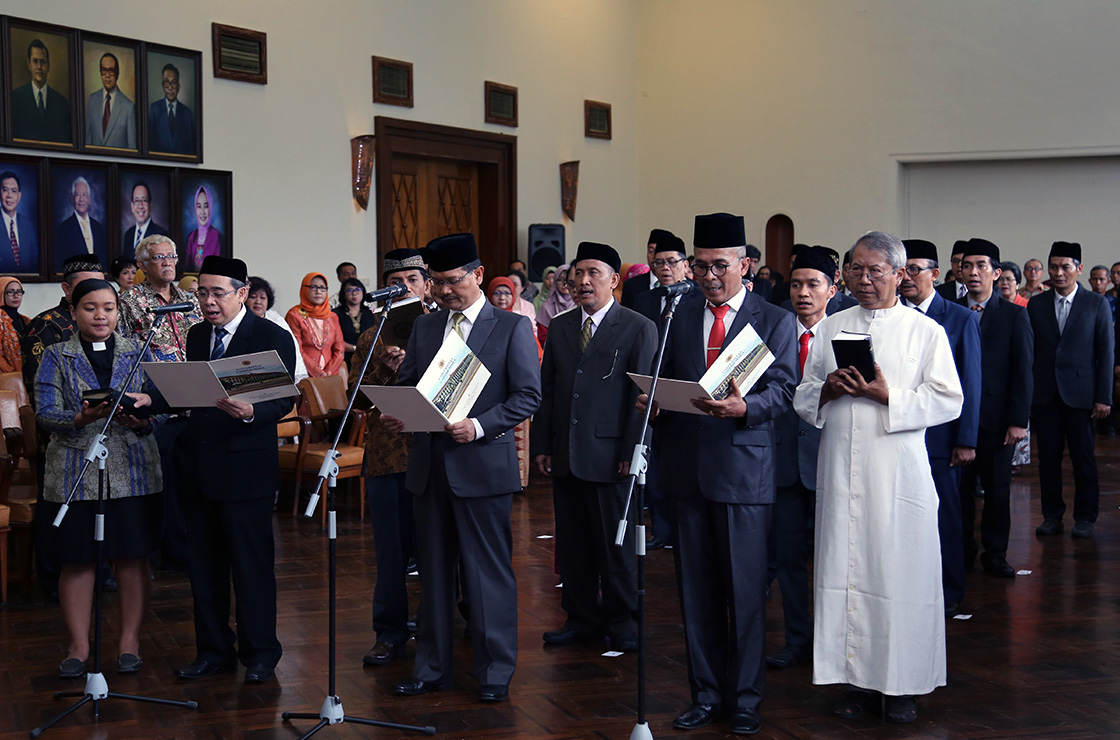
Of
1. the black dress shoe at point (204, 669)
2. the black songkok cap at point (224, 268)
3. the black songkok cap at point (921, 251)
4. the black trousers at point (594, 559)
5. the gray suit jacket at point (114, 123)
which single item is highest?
the gray suit jacket at point (114, 123)

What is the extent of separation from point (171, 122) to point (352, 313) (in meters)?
2.14

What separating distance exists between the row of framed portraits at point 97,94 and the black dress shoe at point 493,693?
20.6 feet

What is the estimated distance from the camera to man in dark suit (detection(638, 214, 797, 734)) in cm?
376

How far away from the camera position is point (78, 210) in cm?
895

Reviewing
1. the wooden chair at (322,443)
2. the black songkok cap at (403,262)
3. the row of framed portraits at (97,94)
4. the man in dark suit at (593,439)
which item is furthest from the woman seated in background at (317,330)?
the man in dark suit at (593,439)

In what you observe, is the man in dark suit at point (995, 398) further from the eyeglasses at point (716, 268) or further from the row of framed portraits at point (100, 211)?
the row of framed portraits at point (100, 211)

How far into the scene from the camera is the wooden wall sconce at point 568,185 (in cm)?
1422

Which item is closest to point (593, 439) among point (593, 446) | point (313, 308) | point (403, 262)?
point (593, 446)

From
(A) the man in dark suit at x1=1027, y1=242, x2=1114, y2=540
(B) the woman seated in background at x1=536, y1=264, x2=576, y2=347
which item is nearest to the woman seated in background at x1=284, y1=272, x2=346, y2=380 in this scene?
(B) the woman seated in background at x1=536, y1=264, x2=576, y2=347

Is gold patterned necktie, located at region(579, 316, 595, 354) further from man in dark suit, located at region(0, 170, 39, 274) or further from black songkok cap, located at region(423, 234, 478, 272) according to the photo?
man in dark suit, located at region(0, 170, 39, 274)

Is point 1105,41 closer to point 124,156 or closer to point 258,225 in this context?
point 258,225

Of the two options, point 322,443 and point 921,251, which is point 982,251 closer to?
point 921,251

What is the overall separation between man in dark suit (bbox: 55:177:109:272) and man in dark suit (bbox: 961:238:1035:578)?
21.1 feet

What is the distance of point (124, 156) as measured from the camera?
9.23 metres
